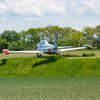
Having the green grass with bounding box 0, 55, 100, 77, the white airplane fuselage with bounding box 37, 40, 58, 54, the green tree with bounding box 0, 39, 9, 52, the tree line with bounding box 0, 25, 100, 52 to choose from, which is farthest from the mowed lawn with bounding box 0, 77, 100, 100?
the green tree with bounding box 0, 39, 9, 52

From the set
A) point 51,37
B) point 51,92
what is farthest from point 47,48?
point 51,37

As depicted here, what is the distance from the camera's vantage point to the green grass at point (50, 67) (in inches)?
1405

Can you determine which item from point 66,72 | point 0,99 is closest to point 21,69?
point 66,72

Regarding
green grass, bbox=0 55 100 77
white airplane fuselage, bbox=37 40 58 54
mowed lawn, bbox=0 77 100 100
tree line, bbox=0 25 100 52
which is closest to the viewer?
mowed lawn, bbox=0 77 100 100

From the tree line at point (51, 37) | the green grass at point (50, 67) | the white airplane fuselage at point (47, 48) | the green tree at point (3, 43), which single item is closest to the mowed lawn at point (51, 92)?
the green grass at point (50, 67)

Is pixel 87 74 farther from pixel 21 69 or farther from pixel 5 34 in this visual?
pixel 5 34

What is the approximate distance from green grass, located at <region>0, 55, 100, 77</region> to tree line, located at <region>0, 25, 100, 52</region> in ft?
165

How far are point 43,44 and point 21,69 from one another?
12.4 metres

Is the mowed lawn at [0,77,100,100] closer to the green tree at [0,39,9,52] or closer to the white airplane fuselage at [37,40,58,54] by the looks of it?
the white airplane fuselage at [37,40,58,54]

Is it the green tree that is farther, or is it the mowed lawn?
the green tree

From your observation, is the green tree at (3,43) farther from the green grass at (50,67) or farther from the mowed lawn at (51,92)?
the mowed lawn at (51,92)

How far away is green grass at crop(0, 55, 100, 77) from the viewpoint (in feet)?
117

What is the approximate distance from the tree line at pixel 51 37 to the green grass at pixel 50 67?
50214mm

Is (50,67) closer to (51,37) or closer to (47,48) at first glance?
(47,48)
